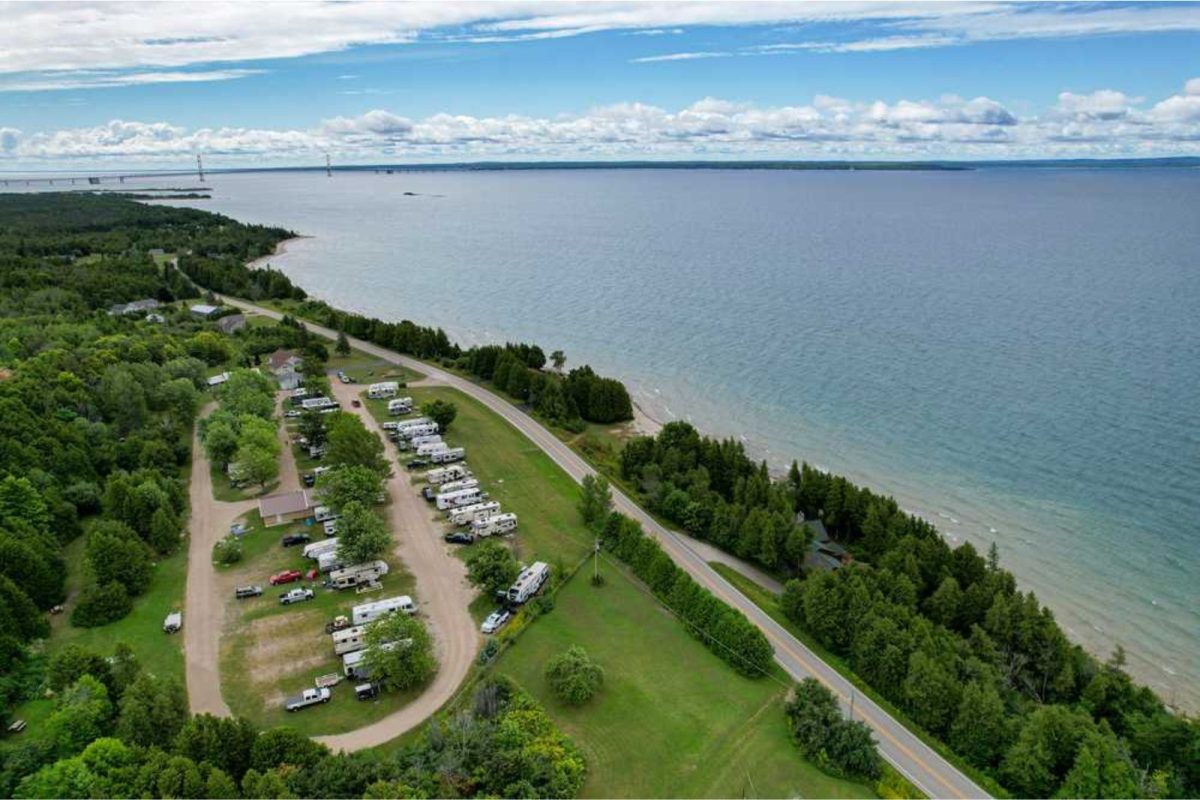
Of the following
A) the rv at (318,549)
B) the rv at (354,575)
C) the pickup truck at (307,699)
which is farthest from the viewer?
the rv at (318,549)

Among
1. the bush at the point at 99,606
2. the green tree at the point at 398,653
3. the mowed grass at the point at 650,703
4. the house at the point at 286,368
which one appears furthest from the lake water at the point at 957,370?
the bush at the point at 99,606

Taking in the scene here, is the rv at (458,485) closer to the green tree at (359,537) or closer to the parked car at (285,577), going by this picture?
the green tree at (359,537)

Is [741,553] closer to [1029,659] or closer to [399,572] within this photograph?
[1029,659]

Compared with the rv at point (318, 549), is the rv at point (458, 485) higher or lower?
lower

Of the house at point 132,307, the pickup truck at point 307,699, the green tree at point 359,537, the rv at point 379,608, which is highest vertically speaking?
the green tree at point 359,537

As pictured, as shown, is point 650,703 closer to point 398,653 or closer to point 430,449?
point 398,653

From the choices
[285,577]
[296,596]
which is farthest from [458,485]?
[296,596]
